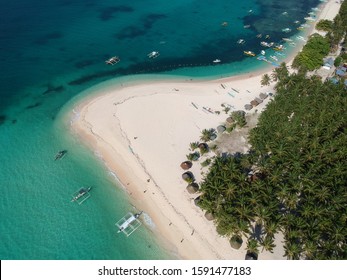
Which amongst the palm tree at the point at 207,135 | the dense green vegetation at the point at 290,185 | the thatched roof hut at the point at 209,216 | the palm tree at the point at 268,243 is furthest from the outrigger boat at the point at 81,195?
the palm tree at the point at 268,243

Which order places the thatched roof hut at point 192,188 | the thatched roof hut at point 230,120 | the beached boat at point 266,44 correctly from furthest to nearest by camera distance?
the beached boat at point 266,44
the thatched roof hut at point 230,120
the thatched roof hut at point 192,188

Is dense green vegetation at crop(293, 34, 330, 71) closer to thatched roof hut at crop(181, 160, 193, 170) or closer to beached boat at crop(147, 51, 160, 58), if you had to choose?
beached boat at crop(147, 51, 160, 58)

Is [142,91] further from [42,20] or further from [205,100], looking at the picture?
[42,20]

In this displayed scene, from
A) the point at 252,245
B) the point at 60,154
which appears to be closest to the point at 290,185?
the point at 252,245

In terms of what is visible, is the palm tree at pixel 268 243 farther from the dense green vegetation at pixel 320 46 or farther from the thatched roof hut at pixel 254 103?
the dense green vegetation at pixel 320 46

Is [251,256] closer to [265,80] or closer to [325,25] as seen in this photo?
[265,80]

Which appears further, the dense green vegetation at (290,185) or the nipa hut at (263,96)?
the nipa hut at (263,96)

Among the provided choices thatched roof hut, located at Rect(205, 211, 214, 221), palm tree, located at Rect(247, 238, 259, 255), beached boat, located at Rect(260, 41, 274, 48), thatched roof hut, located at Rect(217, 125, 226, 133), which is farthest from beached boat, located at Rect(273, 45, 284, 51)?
palm tree, located at Rect(247, 238, 259, 255)
